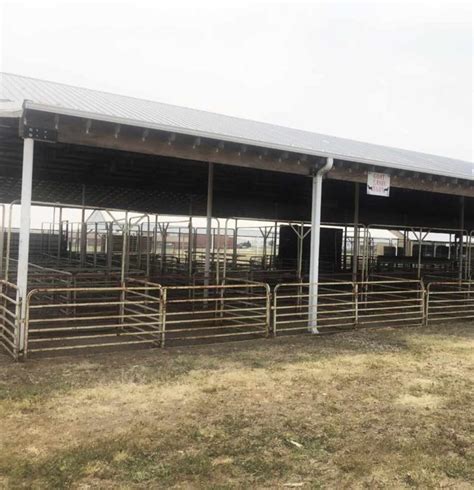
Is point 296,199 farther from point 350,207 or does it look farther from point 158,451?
point 158,451

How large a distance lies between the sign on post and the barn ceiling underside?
244 centimetres

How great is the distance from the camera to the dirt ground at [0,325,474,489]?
397 centimetres

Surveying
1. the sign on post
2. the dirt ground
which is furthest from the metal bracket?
the sign on post

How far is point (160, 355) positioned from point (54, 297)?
5.53 metres

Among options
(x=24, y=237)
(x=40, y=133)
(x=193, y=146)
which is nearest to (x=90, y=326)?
(x=24, y=237)

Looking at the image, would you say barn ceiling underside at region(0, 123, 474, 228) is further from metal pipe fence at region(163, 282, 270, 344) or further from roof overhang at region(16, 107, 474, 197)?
metal pipe fence at region(163, 282, 270, 344)

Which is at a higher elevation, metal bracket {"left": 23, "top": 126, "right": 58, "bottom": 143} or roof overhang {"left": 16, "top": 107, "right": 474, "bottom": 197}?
roof overhang {"left": 16, "top": 107, "right": 474, "bottom": 197}

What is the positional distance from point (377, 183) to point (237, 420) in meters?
7.00

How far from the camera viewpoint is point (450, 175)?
1135 cm

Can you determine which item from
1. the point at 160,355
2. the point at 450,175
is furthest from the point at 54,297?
the point at 450,175

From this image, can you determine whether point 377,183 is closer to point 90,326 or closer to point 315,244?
point 315,244

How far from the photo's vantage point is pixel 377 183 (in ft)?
35.1

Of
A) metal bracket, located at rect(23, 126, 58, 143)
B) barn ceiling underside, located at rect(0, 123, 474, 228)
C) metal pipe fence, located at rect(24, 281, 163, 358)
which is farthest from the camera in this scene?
barn ceiling underside, located at rect(0, 123, 474, 228)

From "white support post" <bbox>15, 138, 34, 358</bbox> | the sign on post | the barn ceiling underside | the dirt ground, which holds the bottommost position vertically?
the dirt ground
